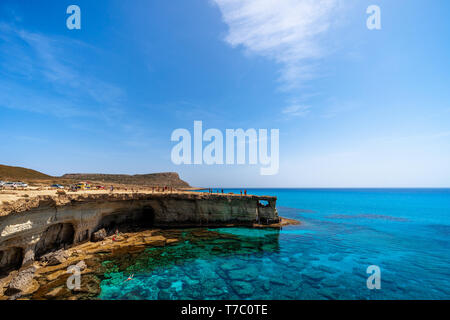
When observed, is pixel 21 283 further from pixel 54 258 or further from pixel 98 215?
pixel 98 215

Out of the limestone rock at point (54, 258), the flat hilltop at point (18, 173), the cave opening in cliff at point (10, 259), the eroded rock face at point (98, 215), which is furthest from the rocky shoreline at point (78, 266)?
the flat hilltop at point (18, 173)

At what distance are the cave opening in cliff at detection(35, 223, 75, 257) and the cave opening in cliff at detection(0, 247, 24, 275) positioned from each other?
1.34 metres

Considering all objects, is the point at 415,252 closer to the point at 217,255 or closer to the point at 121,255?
the point at 217,255

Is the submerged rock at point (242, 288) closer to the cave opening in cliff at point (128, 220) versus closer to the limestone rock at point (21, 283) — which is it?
the limestone rock at point (21, 283)

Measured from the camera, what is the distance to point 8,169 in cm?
5406

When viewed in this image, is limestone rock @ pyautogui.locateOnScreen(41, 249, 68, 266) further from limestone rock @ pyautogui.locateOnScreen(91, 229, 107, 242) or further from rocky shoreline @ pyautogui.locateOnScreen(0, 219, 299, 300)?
limestone rock @ pyautogui.locateOnScreen(91, 229, 107, 242)

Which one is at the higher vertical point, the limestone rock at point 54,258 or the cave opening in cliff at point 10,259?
the cave opening in cliff at point 10,259

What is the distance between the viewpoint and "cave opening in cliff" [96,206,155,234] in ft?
77.0

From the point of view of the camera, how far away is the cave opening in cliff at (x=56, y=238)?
50.5ft

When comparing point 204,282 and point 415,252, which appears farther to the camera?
point 415,252

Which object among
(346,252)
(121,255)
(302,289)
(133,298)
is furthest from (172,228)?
(346,252)

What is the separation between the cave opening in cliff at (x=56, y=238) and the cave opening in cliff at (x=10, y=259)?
134 centimetres

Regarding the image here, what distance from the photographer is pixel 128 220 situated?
2666 cm
